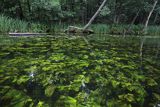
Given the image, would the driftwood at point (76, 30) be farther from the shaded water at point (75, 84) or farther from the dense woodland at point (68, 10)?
the shaded water at point (75, 84)

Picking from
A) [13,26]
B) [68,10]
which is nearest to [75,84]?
[13,26]

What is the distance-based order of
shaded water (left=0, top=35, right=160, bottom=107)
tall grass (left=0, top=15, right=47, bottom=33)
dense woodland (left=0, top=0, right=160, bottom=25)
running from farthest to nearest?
1. dense woodland (left=0, top=0, right=160, bottom=25)
2. tall grass (left=0, top=15, right=47, bottom=33)
3. shaded water (left=0, top=35, right=160, bottom=107)

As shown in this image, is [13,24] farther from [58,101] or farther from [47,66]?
[58,101]

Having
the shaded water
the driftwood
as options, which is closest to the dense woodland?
the driftwood

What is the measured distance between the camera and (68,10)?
1827cm

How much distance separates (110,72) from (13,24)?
27.2 feet

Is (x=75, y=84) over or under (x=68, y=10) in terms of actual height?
under

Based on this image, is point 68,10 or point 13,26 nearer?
point 13,26

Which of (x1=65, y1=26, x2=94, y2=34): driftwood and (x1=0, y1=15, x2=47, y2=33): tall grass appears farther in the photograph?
(x1=65, y1=26, x2=94, y2=34): driftwood

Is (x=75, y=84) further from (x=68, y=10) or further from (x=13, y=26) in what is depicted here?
(x=68, y=10)

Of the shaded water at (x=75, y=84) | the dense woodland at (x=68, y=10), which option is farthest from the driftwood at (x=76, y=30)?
the shaded water at (x=75, y=84)

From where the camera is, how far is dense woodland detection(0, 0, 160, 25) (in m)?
13.6

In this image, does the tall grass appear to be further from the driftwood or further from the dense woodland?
the driftwood

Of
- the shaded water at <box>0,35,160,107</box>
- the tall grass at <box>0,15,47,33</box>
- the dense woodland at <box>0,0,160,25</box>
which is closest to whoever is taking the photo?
the shaded water at <box>0,35,160,107</box>
